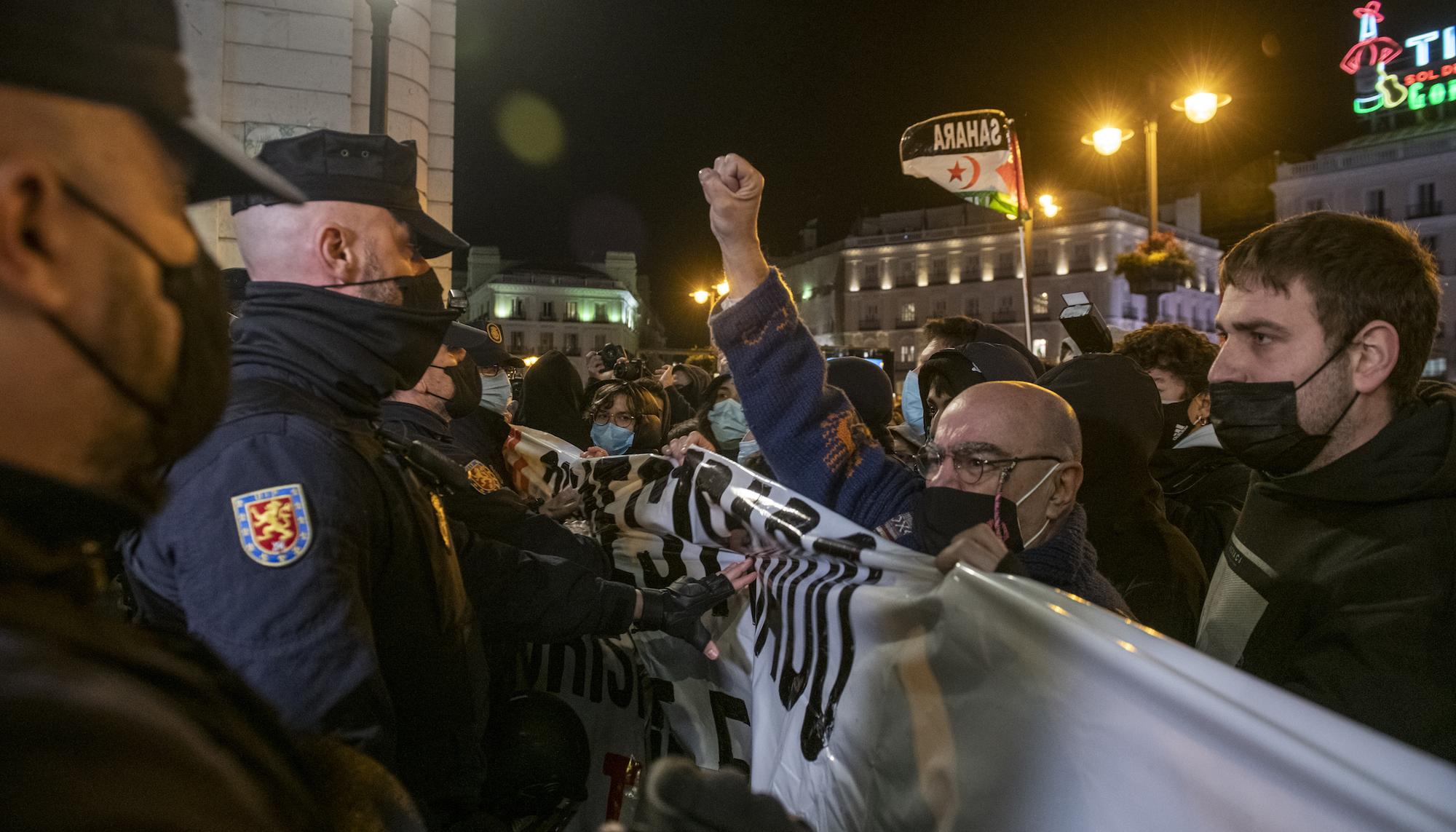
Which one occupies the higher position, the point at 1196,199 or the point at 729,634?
the point at 1196,199

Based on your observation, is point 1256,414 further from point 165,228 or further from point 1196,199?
point 1196,199

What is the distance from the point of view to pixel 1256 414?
7.31ft

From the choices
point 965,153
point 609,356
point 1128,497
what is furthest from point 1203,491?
point 965,153

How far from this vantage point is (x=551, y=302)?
87.4 meters

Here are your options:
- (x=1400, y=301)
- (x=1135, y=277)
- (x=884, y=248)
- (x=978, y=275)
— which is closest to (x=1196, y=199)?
(x=978, y=275)

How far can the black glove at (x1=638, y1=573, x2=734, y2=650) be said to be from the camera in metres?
2.91

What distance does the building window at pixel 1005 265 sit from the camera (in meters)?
66.2

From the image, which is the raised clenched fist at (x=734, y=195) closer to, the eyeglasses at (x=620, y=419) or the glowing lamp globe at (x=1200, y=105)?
the eyeglasses at (x=620, y=419)

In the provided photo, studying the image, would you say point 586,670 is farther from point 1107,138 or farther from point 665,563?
point 1107,138

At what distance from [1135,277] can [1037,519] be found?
1436cm

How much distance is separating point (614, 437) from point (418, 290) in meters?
4.42

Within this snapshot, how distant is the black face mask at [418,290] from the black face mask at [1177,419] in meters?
3.53

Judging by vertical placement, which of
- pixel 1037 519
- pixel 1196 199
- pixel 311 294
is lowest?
pixel 1037 519

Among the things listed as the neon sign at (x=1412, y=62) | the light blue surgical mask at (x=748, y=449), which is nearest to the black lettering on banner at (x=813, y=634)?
the light blue surgical mask at (x=748, y=449)
